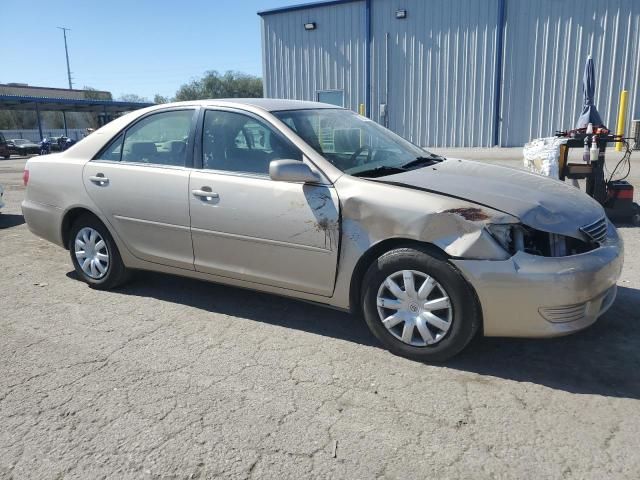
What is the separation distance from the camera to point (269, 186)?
3771 millimetres

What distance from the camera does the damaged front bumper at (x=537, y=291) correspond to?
9.87 ft

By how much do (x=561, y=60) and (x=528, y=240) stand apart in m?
15.9

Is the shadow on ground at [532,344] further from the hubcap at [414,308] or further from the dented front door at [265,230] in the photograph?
the dented front door at [265,230]

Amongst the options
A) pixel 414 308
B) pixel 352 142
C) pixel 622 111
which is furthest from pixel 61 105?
pixel 414 308

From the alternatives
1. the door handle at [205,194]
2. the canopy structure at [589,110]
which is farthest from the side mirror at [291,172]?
the canopy structure at [589,110]

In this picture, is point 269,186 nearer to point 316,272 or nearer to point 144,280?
point 316,272

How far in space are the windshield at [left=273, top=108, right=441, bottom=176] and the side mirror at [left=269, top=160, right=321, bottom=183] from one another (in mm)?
250

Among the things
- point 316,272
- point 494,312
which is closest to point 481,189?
point 494,312

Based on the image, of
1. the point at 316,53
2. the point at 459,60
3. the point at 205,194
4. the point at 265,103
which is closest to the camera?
the point at 205,194

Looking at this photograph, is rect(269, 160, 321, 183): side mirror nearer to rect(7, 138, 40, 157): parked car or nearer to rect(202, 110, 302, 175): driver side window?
rect(202, 110, 302, 175): driver side window

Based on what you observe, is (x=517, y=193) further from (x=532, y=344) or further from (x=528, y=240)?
(x=532, y=344)

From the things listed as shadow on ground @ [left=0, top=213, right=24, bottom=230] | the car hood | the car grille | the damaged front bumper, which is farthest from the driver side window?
shadow on ground @ [left=0, top=213, right=24, bottom=230]

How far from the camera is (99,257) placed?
4.83 m

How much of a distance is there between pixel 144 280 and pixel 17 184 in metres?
11.8
